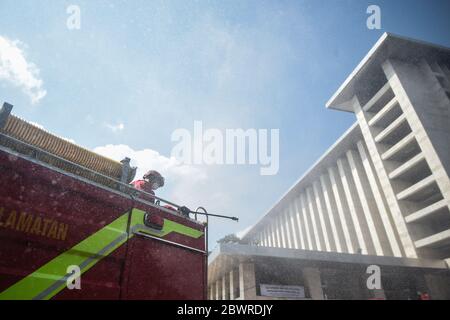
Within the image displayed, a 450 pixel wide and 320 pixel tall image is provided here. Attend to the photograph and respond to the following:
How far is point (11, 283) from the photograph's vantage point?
2.34m

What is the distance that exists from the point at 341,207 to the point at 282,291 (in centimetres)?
1619

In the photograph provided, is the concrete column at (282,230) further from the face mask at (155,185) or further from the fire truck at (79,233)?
the fire truck at (79,233)

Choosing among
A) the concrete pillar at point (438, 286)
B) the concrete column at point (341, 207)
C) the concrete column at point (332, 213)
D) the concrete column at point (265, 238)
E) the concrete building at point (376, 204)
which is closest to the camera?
the concrete building at point (376, 204)

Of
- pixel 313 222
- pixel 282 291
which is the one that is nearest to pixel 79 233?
pixel 282 291

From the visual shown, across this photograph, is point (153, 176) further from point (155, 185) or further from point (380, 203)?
point (380, 203)

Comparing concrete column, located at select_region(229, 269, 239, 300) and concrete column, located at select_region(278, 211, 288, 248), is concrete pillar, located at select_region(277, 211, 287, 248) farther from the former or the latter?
concrete column, located at select_region(229, 269, 239, 300)

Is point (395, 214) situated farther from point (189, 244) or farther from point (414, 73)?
point (189, 244)

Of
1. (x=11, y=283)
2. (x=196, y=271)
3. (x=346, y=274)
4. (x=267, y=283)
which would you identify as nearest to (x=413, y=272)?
(x=346, y=274)

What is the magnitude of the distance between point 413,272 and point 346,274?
506 cm

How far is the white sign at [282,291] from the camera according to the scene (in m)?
10.8

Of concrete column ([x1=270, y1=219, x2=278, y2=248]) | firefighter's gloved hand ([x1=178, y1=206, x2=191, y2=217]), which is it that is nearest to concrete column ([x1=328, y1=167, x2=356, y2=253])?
concrete column ([x1=270, y1=219, x2=278, y2=248])

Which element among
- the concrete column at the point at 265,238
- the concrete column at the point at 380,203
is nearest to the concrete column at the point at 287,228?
the concrete column at the point at 265,238

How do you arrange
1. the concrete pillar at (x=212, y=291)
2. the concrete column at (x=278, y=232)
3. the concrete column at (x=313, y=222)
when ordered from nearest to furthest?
1. the concrete pillar at (x=212, y=291)
2. the concrete column at (x=313, y=222)
3. the concrete column at (x=278, y=232)

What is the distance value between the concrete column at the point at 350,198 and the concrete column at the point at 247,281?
46.8 feet
